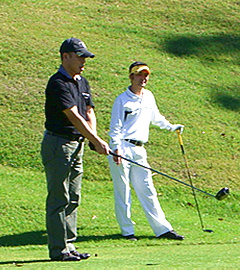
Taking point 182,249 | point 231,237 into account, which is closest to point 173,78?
point 231,237

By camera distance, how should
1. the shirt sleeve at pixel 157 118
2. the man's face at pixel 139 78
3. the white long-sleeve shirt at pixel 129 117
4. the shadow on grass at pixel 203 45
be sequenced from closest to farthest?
the white long-sleeve shirt at pixel 129 117 → the man's face at pixel 139 78 → the shirt sleeve at pixel 157 118 → the shadow on grass at pixel 203 45

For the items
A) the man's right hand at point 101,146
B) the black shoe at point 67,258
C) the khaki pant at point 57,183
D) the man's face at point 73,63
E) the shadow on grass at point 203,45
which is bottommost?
the black shoe at point 67,258

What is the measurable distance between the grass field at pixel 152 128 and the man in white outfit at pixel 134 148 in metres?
0.30

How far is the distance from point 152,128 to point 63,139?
766 cm

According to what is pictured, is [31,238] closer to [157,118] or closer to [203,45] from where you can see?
[157,118]

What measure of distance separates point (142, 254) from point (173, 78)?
9644 mm

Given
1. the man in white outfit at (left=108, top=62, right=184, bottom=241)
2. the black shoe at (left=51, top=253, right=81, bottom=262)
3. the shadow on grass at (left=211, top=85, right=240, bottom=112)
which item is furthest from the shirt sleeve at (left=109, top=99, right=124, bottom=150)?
the shadow on grass at (left=211, top=85, right=240, bottom=112)

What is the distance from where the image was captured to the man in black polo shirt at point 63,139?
5.80 metres

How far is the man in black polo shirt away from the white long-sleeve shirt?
164cm

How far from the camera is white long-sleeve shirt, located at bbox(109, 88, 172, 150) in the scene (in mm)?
7711

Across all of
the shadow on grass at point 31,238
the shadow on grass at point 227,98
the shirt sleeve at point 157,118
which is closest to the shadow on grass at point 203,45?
the shadow on grass at point 227,98

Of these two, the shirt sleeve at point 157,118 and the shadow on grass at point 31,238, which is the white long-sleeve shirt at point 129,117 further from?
the shadow on grass at point 31,238

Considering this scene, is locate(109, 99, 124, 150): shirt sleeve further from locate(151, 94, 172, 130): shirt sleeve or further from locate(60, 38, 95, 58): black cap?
locate(60, 38, 95, 58): black cap

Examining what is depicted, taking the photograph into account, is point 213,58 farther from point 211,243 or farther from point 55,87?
point 55,87
